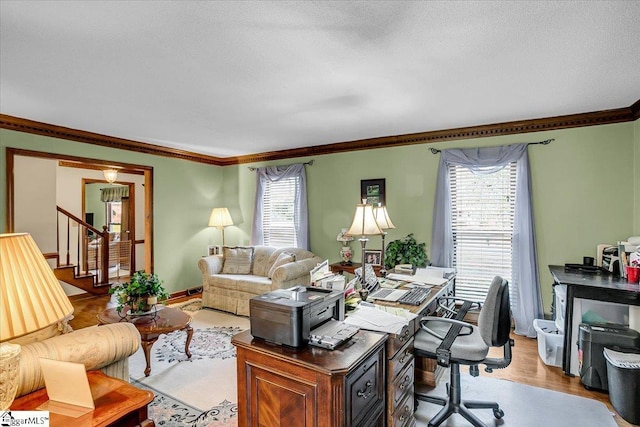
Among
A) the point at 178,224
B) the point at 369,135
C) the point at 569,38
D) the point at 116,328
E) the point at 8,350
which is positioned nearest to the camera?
the point at 8,350

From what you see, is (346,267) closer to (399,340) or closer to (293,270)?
(293,270)

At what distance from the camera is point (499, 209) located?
4141mm

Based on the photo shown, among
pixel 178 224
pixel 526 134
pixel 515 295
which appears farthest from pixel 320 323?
pixel 178 224

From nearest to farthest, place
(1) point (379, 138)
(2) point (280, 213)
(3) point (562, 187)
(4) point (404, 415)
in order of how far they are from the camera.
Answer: (4) point (404, 415) < (3) point (562, 187) < (1) point (379, 138) < (2) point (280, 213)

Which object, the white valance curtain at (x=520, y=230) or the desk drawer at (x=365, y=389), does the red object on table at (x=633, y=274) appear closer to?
the white valance curtain at (x=520, y=230)

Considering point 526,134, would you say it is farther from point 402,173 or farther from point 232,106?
point 232,106

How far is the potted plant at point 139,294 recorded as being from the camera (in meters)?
3.17

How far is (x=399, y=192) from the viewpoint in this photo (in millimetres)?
4773

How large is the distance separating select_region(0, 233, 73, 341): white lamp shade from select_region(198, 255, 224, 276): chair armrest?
4184 mm

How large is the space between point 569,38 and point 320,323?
7.59 ft

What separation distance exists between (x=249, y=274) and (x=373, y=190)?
236 centimetres

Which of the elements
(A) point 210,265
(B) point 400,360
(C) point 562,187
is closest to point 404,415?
(B) point 400,360

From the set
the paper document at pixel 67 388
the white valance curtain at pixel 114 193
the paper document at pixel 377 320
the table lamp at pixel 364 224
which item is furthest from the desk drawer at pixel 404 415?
the white valance curtain at pixel 114 193

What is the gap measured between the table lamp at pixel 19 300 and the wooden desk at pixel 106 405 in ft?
0.77
